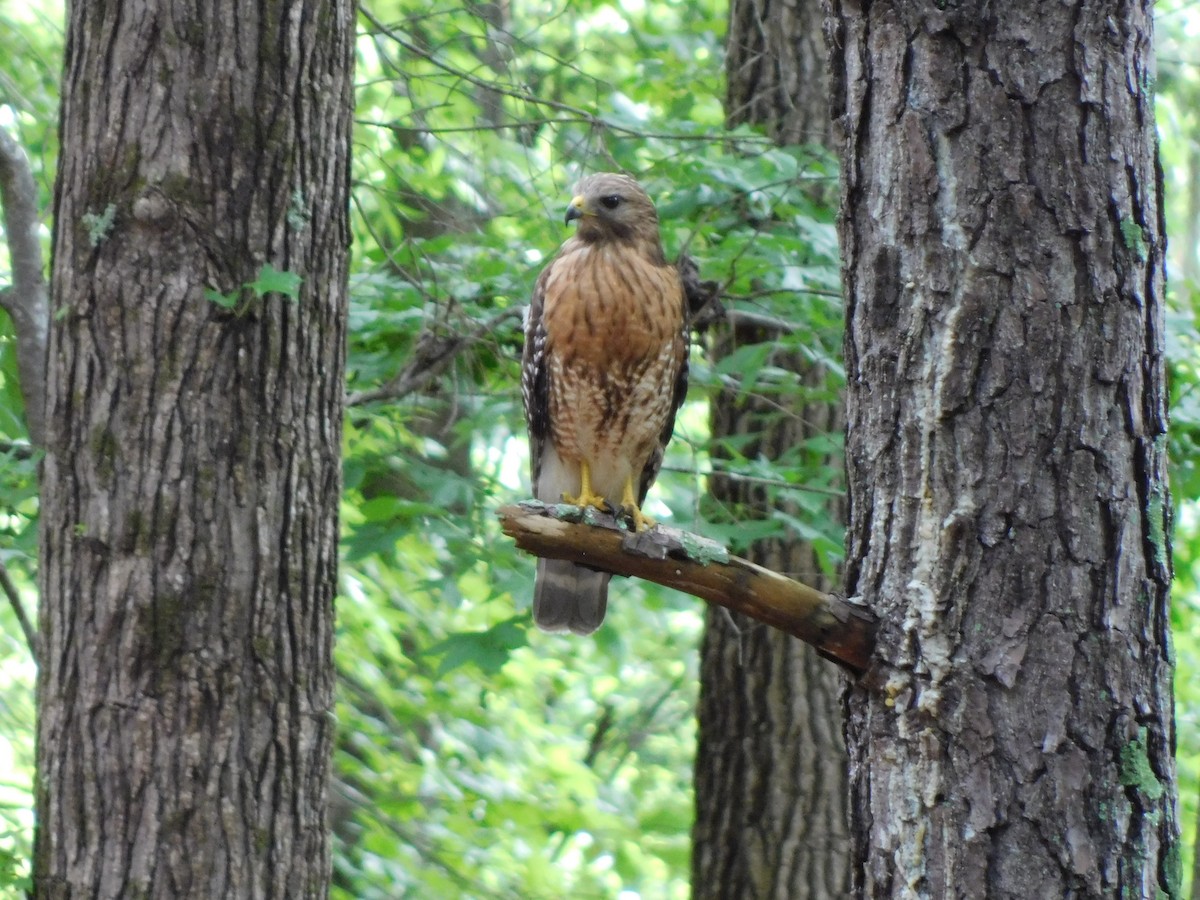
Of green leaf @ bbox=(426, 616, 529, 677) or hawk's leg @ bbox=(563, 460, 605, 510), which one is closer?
green leaf @ bbox=(426, 616, 529, 677)

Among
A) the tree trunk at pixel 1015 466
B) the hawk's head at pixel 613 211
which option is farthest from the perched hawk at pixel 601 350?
the tree trunk at pixel 1015 466

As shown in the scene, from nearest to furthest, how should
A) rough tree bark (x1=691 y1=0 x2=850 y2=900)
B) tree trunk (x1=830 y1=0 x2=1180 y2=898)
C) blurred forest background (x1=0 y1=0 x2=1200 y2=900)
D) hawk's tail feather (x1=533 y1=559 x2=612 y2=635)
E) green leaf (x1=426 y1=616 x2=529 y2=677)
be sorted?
tree trunk (x1=830 y1=0 x2=1180 y2=898) → green leaf (x1=426 y1=616 x2=529 y2=677) → hawk's tail feather (x1=533 y1=559 x2=612 y2=635) → blurred forest background (x1=0 y1=0 x2=1200 y2=900) → rough tree bark (x1=691 y1=0 x2=850 y2=900)

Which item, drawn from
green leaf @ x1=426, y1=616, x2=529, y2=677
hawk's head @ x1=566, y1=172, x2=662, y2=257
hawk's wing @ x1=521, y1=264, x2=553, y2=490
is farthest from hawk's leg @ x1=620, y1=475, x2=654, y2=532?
hawk's head @ x1=566, y1=172, x2=662, y2=257

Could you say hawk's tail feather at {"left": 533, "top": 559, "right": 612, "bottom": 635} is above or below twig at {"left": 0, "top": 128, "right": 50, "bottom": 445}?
below

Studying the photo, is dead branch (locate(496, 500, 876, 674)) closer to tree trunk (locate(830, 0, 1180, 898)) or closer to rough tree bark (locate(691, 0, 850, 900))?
tree trunk (locate(830, 0, 1180, 898))

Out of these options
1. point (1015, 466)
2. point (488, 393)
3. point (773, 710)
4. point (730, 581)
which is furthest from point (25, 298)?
point (773, 710)

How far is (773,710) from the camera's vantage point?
19.4 ft

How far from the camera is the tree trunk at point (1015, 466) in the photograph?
204 cm

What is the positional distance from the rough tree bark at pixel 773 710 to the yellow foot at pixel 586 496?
1219mm

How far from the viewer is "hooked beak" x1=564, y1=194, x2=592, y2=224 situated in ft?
13.6

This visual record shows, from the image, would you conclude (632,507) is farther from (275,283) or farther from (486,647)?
(275,283)

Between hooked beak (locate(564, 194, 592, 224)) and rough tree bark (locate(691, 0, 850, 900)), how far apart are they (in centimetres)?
176

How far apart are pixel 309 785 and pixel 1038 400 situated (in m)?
2.24

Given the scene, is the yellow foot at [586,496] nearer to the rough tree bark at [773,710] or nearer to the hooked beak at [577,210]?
the hooked beak at [577,210]
